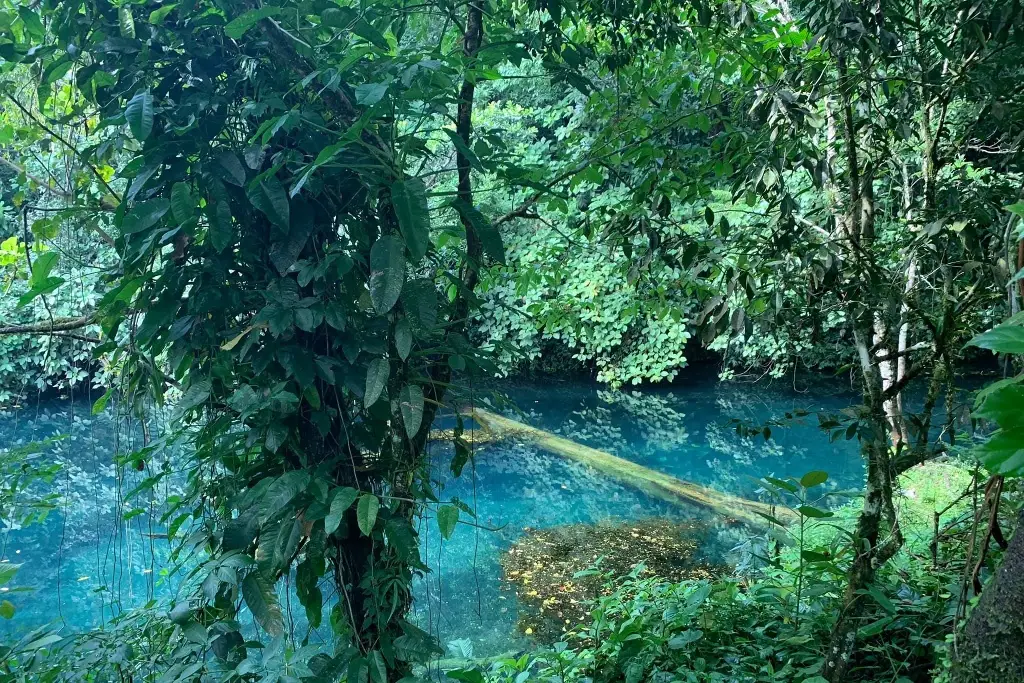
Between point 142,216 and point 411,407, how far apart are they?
0.58 metres

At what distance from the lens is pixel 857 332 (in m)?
2.01

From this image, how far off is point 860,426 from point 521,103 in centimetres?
855

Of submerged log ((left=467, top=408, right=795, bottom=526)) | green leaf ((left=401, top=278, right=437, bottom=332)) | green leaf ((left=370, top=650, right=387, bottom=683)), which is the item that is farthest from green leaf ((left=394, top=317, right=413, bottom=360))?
submerged log ((left=467, top=408, right=795, bottom=526))

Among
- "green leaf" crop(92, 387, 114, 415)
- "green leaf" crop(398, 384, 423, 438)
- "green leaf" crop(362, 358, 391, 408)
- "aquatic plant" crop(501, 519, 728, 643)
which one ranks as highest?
"green leaf" crop(362, 358, 391, 408)

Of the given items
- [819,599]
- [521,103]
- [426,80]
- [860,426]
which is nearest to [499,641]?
[819,599]

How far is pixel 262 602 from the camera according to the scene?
1.22 m

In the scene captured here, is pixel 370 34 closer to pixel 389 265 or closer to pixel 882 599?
pixel 389 265

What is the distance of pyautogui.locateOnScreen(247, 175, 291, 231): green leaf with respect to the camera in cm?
126

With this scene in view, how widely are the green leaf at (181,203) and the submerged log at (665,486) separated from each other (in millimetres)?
3891

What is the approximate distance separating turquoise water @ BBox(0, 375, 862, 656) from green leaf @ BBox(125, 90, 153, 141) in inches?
30.1

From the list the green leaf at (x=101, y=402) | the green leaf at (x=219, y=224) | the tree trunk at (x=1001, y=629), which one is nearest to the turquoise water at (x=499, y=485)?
the green leaf at (x=101, y=402)

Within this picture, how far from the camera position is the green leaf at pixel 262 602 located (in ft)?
3.95

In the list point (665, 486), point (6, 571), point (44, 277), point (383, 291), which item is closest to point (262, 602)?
point (6, 571)

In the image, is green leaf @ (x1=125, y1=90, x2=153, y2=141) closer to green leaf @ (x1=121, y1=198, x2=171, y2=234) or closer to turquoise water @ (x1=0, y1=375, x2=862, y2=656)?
green leaf @ (x1=121, y1=198, x2=171, y2=234)
